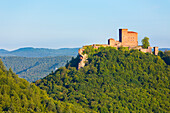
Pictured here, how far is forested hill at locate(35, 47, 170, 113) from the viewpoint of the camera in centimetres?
9138

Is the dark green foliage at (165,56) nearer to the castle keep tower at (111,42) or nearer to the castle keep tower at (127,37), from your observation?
the castle keep tower at (127,37)

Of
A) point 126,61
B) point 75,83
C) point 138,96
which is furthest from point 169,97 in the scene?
point 75,83

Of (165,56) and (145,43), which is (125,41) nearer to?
(145,43)

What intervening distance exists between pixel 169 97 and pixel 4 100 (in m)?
49.8

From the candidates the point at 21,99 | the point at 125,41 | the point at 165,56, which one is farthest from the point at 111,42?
the point at 21,99

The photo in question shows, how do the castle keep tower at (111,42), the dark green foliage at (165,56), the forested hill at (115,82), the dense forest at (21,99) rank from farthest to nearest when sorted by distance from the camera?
the dark green foliage at (165,56) → the castle keep tower at (111,42) → the forested hill at (115,82) → the dense forest at (21,99)

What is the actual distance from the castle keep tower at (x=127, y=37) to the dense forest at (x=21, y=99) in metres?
36.4

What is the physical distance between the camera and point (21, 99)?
6281 centimetres

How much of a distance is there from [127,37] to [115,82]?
1327 cm

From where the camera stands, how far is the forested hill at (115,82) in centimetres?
9138

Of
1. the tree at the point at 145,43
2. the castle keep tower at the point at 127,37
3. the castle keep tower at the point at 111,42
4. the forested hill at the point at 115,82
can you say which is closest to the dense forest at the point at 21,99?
the forested hill at the point at 115,82

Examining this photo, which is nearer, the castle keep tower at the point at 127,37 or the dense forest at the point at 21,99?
the dense forest at the point at 21,99

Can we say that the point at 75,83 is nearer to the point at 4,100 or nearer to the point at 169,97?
the point at 169,97

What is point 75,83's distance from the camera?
9806cm
